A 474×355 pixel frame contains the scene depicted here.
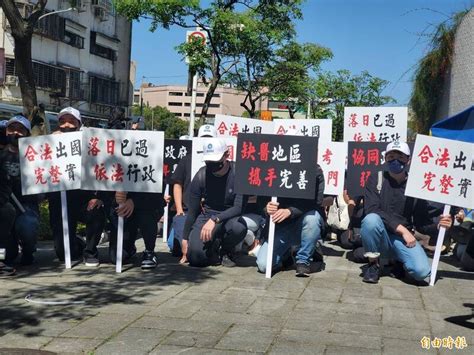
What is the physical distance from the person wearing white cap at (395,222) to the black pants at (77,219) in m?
2.91

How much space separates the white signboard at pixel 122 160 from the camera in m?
6.54

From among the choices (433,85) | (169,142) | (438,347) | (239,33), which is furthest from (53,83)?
(438,347)

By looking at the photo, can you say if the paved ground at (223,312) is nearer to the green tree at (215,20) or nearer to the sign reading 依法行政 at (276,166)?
the sign reading 依法行政 at (276,166)

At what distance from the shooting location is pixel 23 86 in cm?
966

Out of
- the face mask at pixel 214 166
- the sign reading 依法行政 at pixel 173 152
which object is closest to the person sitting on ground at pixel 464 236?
the face mask at pixel 214 166

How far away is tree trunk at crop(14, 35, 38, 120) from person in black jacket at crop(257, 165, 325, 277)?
4859 millimetres

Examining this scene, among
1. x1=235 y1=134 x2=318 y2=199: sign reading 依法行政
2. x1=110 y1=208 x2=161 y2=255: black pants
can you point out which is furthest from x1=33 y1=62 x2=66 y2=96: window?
x1=235 y1=134 x2=318 y2=199: sign reading 依法行政

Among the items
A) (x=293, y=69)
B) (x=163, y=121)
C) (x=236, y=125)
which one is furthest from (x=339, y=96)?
(x=163, y=121)

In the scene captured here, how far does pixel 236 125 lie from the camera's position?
9.73 metres

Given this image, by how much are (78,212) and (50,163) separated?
0.70 m

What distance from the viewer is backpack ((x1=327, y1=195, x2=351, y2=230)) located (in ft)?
29.1

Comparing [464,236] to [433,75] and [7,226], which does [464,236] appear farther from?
[433,75]

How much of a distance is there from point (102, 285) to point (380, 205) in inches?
117

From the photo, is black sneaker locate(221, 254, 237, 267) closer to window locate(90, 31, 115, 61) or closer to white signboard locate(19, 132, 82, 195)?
white signboard locate(19, 132, 82, 195)
